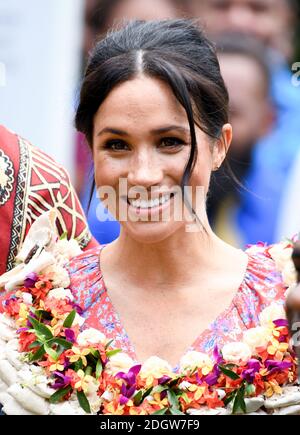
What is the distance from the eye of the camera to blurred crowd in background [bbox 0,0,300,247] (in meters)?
4.65

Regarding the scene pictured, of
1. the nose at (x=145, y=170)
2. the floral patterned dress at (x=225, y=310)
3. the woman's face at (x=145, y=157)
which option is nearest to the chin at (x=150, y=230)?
the woman's face at (x=145, y=157)

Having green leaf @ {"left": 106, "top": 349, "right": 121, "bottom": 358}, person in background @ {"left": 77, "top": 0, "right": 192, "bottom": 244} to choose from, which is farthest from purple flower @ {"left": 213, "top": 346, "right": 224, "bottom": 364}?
person in background @ {"left": 77, "top": 0, "right": 192, "bottom": 244}

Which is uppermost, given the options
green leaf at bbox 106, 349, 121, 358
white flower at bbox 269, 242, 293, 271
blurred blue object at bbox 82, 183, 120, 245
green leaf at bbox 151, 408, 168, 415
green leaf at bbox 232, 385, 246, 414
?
white flower at bbox 269, 242, 293, 271

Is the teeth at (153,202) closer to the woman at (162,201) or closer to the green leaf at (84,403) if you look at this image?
the woman at (162,201)

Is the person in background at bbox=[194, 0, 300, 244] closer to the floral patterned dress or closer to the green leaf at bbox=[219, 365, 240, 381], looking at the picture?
the floral patterned dress

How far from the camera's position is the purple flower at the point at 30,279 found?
2.94 meters

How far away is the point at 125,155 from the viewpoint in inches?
110

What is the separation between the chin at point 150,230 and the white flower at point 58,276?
0.26m

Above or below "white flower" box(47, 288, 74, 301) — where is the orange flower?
below

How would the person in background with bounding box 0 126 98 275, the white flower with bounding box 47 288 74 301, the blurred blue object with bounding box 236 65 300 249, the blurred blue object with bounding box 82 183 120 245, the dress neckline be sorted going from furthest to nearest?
the blurred blue object with bounding box 236 65 300 249 → the blurred blue object with bounding box 82 183 120 245 → the person in background with bounding box 0 126 98 275 → the white flower with bounding box 47 288 74 301 → the dress neckline

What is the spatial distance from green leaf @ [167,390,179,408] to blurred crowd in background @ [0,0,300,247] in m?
1.92

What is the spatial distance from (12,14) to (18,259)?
81.0 inches
